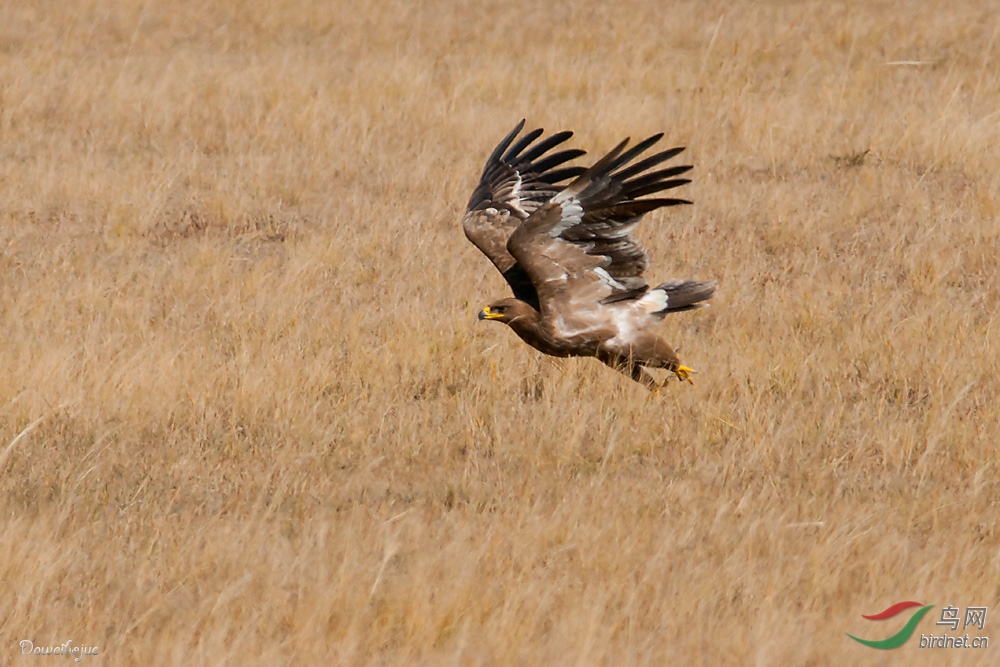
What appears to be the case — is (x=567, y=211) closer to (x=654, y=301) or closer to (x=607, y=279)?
(x=607, y=279)

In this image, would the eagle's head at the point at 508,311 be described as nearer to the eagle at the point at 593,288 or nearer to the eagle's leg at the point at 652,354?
the eagle at the point at 593,288

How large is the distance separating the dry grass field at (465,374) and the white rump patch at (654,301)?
47 centimetres

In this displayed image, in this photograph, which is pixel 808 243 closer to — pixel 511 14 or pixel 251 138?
pixel 251 138

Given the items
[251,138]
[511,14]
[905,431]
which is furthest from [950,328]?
[511,14]

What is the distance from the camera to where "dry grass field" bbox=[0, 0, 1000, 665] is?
4594mm

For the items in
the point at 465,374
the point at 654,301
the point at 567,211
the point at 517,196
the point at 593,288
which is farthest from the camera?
the point at 517,196

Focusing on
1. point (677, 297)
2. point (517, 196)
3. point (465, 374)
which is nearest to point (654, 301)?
point (677, 297)

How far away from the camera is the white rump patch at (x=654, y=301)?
7.03 metres

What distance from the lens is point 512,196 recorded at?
26.7ft

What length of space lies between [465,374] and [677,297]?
134 centimetres

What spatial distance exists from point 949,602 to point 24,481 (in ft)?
13.5

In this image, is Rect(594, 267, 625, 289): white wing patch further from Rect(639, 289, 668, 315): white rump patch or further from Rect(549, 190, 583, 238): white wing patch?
Rect(549, 190, 583, 238): white wing patch

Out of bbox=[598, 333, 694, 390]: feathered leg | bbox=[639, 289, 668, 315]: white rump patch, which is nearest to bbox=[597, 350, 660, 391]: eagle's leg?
bbox=[598, 333, 694, 390]: feathered leg

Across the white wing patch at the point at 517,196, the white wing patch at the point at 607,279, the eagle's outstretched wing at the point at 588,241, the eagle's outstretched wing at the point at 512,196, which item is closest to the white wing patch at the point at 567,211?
the eagle's outstretched wing at the point at 588,241
